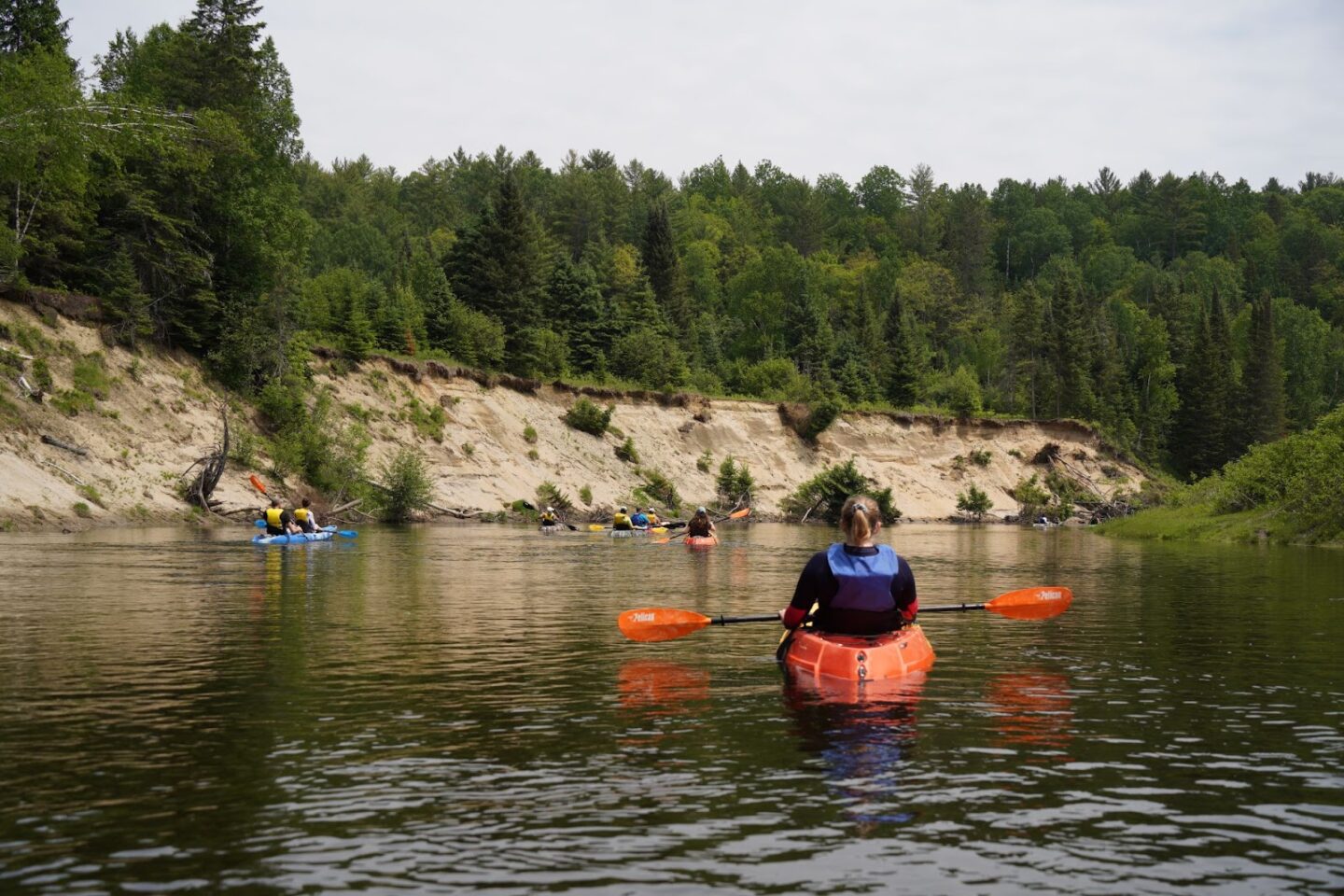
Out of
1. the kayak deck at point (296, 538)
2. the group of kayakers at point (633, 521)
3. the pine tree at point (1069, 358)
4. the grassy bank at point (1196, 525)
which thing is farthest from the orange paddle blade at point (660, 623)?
the pine tree at point (1069, 358)

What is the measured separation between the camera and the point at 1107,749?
34.6ft

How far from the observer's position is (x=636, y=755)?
33.4 feet

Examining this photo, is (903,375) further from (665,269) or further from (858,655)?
(858,655)

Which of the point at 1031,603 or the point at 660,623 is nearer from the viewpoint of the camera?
the point at 660,623

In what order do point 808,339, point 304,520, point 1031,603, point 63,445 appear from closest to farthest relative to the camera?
point 1031,603, point 304,520, point 63,445, point 808,339

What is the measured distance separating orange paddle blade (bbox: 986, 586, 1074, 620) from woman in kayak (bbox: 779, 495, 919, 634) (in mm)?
4426

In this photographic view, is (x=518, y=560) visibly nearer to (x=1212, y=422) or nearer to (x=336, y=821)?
(x=336, y=821)

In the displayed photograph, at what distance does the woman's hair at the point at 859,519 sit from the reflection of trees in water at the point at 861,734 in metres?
1.58

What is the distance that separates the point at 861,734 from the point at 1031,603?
7845 mm

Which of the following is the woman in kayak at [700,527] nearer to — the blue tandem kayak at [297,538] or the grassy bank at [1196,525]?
the blue tandem kayak at [297,538]

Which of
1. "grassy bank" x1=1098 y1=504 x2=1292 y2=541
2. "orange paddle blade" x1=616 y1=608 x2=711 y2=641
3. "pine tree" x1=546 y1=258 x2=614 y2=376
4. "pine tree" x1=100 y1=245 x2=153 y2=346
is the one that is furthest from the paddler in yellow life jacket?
"pine tree" x1=546 y1=258 x2=614 y2=376

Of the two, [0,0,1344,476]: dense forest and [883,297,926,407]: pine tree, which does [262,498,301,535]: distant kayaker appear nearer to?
[0,0,1344,476]: dense forest

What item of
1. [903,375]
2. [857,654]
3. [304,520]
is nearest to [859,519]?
[857,654]

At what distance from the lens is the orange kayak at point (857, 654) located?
13359mm
